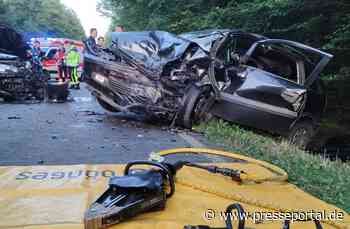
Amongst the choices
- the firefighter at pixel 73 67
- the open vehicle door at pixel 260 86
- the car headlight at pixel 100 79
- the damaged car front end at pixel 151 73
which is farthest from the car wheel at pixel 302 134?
the firefighter at pixel 73 67

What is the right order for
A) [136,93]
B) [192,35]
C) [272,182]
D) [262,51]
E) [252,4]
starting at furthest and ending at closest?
[252,4] → [192,35] → [262,51] → [136,93] → [272,182]

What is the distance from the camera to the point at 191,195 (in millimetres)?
3119

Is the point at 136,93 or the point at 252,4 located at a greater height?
the point at 252,4

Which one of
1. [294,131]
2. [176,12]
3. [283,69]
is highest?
[176,12]

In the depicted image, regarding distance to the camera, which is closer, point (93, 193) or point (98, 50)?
point (93, 193)

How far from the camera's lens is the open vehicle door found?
703 centimetres

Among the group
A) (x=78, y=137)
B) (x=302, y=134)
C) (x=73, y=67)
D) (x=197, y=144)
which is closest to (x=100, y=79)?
(x=78, y=137)

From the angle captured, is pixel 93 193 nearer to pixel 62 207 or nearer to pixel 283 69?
pixel 62 207

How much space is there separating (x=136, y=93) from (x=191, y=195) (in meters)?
4.14

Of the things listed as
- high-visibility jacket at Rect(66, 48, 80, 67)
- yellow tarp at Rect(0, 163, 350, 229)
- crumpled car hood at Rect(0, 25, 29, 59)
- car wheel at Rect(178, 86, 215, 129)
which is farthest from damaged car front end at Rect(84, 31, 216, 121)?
high-visibility jacket at Rect(66, 48, 80, 67)

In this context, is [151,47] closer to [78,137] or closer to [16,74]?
[78,137]

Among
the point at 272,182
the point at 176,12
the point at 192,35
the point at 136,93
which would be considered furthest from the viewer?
the point at 176,12

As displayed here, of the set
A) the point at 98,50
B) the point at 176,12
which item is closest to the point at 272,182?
the point at 98,50

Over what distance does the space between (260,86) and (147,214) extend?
190 inches
